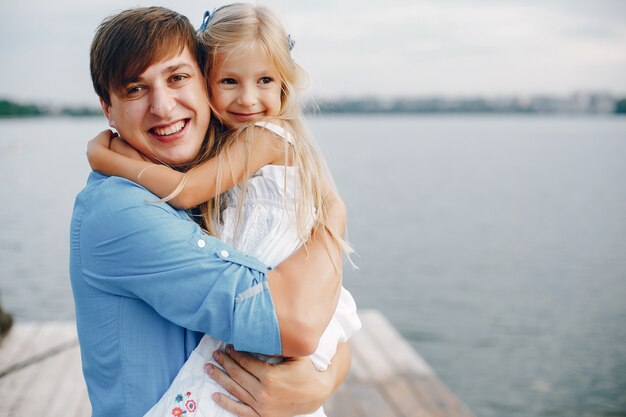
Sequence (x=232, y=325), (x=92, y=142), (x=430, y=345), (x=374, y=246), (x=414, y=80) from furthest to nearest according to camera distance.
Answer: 1. (x=414, y=80)
2. (x=374, y=246)
3. (x=430, y=345)
4. (x=92, y=142)
5. (x=232, y=325)

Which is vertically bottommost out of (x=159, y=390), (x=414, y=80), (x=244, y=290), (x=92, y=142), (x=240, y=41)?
(x=414, y=80)

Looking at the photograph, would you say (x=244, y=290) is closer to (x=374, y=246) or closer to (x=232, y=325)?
(x=232, y=325)

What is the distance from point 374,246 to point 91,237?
11868mm

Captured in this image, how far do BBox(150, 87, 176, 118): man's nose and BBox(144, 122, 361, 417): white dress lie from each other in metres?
0.28

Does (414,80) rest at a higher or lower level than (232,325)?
lower

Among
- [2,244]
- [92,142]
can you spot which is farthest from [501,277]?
[92,142]

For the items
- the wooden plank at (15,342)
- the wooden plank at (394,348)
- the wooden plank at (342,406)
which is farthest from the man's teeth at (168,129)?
the wooden plank at (15,342)

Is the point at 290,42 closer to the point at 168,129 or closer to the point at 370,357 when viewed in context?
the point at 168,129

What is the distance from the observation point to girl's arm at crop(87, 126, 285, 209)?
151 centimetres

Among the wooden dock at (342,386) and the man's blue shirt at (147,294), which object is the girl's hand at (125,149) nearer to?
the man's blue shirt at (147,294)

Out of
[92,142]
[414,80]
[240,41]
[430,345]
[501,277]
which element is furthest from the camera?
[414,80]

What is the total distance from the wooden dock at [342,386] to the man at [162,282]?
2.38m

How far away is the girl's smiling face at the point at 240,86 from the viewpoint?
1948 millimetres

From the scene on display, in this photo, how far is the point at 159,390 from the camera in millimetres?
1442
